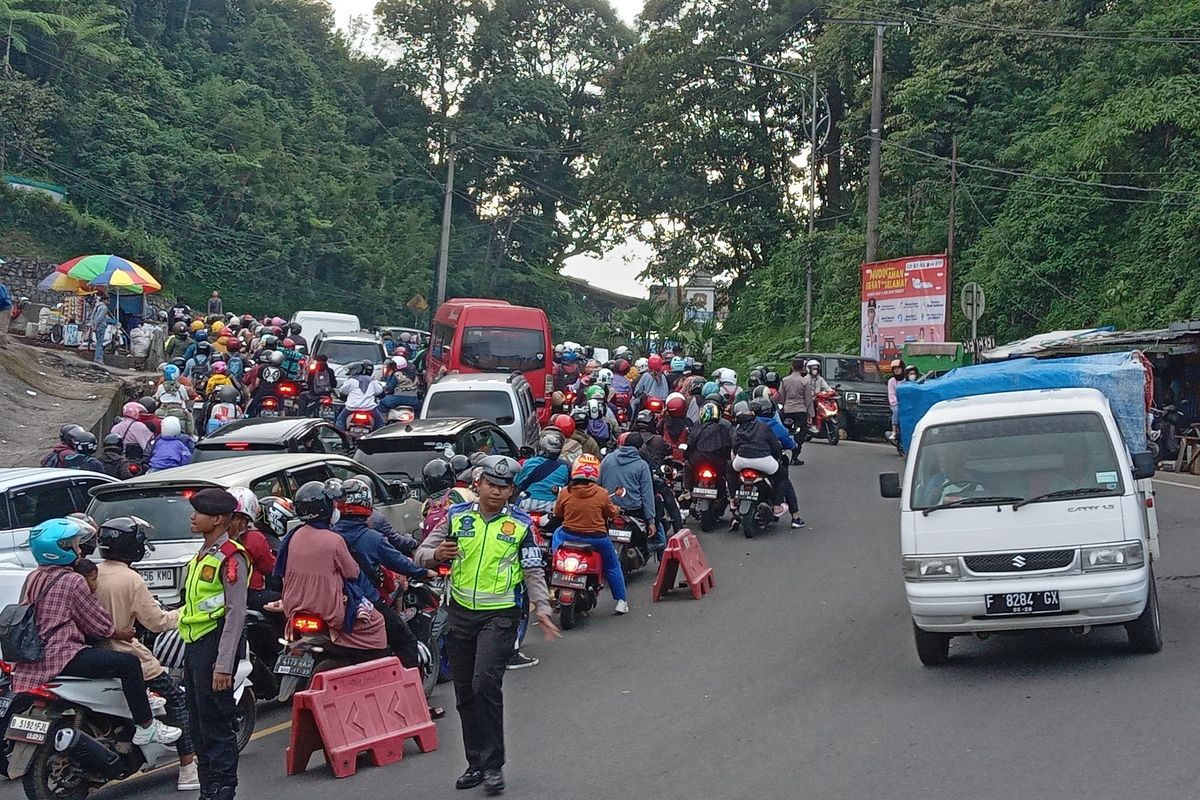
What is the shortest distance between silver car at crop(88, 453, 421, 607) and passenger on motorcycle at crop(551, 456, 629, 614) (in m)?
2.38

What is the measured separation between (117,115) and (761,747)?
43595mm

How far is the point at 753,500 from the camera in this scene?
1672 centimetres

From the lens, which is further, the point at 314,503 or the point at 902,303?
the point at 902,303

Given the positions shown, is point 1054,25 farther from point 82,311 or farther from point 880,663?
point 880,663

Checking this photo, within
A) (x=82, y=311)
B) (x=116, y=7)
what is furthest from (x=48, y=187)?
(x=82, y=311)

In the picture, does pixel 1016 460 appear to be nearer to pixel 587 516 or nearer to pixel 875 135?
pixel 587 516

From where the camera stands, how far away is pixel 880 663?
33.8ft

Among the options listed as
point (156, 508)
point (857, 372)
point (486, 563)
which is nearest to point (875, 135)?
point (857, 372)

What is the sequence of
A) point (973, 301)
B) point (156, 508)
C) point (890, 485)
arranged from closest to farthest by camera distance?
point (156, 508), point (890, 485), point (973, 301)

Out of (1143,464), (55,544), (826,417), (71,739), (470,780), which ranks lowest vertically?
(470,780)

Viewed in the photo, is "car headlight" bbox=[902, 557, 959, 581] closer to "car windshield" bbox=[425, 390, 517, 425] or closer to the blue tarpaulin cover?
the blue tarpaulin cover

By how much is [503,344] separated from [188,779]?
1787cm

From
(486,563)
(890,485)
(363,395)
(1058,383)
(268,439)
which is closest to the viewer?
(486,563)

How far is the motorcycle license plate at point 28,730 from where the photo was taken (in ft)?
24.0
